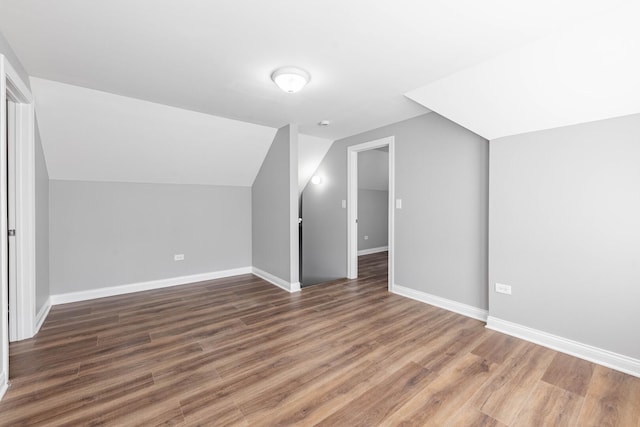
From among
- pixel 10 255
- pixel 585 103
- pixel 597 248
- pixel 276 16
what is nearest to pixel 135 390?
pixel 10 255

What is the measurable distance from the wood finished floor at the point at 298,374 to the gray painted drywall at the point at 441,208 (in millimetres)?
452

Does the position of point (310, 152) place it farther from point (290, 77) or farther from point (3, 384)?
point (3, 384)

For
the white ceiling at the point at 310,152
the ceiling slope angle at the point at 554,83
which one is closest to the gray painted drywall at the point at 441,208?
the ceiling slope angle at the point at 554,83

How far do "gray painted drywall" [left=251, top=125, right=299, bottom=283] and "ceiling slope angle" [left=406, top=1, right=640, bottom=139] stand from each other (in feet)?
6.19

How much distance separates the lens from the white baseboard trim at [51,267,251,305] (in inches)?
136

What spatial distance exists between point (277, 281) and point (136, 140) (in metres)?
2.64

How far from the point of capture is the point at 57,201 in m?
3.42

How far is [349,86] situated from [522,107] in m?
1.51

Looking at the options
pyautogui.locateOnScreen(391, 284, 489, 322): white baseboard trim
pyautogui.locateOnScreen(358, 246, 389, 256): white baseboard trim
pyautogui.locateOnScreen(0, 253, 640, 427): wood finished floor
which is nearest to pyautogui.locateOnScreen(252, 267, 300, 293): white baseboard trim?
pyautogui.locateOnScreen(0, 253, 640, 427): wood finished floor

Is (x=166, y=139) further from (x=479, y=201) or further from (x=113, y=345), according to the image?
(x=479, y=201)

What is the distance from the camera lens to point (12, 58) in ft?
6.82


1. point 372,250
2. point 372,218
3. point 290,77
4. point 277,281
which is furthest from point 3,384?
point 372,218

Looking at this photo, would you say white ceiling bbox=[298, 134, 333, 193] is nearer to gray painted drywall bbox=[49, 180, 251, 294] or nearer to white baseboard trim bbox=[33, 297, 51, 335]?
gray painted drywall bbox=[49, 180, 251, 294]

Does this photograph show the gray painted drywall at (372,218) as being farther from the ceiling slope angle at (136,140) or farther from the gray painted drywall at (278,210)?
the ceiling slope angle at (136,140)
